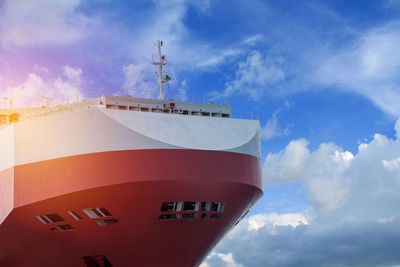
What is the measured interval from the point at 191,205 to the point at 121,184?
3.62 m

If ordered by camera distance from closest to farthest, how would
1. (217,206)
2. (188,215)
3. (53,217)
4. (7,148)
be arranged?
1. (53,217)
2. (188,215)
3. (217,206)
4. (7,148)

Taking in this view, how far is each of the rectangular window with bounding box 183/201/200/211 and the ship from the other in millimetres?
52

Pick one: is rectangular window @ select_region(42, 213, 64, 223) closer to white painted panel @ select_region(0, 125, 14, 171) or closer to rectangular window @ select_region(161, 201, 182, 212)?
white painted panel @ select_region(0, 125, 14, 171)

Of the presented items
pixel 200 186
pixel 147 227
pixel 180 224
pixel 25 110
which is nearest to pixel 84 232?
pixel 147 227

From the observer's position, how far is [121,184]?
2156 centimetres

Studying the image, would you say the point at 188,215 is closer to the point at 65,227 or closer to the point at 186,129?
the point at 186,129

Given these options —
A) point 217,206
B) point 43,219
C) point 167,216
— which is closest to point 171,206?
point 167,216

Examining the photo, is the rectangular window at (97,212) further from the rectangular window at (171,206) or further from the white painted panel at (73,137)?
the white painted panel at (73,137)

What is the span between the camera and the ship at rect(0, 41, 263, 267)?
21875mm

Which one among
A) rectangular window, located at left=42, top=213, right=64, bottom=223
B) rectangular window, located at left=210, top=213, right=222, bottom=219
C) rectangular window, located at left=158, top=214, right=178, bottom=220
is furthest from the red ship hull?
rectangular window, located at left=42, top=213, right=64, bottom=223

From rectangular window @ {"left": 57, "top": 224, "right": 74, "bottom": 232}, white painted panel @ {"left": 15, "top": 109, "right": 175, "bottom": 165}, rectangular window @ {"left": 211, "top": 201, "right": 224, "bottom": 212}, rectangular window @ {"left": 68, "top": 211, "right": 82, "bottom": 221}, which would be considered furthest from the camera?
rectangular window @ {"left": 211, "top": 201, "right": 224, "bottom": 212}

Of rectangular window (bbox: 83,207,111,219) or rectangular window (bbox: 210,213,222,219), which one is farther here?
rectangular window (bbox: 210,213,222,219)

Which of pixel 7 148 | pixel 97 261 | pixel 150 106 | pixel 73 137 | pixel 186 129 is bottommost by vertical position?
pixel 97 261

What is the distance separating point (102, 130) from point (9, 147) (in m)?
5.78
